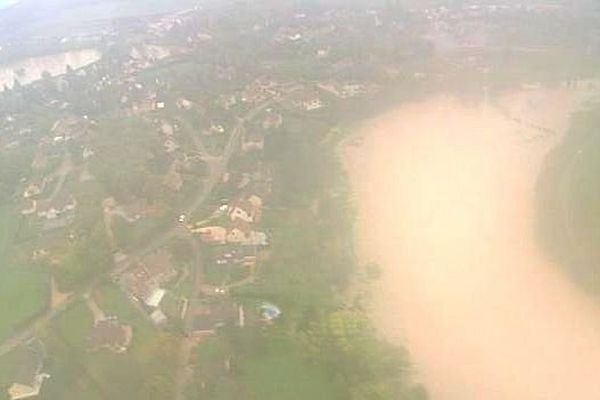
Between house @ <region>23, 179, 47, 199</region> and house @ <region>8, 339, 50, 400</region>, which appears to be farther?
house @ <region>23, 179, 47, 199</region>

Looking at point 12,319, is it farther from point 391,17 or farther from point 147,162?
point 391,17

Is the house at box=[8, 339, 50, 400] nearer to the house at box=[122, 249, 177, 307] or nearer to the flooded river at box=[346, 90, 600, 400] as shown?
the house at box=[122, 249, 177, 307]

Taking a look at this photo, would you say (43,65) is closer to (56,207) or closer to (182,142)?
(182,142)

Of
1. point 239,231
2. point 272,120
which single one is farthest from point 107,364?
point 272,120

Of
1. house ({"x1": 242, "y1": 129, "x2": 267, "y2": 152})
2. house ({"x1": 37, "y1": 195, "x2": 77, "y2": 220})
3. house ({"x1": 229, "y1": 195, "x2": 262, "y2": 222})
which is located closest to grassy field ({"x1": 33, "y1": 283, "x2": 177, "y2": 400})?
house ({"x1": 229, "y1": 195, "x2": 262, "y2": 222})


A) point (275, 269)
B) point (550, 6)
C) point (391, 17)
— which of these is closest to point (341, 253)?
point (275, 269)

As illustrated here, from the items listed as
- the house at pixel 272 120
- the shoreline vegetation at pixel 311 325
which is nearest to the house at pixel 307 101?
the house at pixel 272 120
